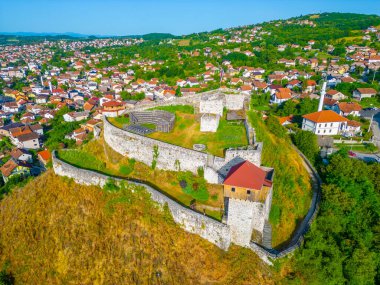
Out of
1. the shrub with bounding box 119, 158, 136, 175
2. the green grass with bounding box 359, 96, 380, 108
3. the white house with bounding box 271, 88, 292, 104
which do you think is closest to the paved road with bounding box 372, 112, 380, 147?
the green grass with bounding box 359, 96, 380, 108

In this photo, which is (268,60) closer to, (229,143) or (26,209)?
(229,143)

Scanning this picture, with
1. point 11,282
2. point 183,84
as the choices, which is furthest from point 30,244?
point 183,84

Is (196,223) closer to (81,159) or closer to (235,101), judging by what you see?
(81,159)

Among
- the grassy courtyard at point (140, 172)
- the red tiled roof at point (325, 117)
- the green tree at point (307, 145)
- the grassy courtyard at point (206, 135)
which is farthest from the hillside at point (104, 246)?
the red tiled roof at point (325, 117)

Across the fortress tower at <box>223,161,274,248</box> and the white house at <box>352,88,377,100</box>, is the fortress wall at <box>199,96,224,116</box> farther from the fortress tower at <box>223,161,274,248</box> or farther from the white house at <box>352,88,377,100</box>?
the white house at <box>352,88,377,100</box>

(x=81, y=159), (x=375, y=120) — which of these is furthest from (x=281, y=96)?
(x=81, y=159)
